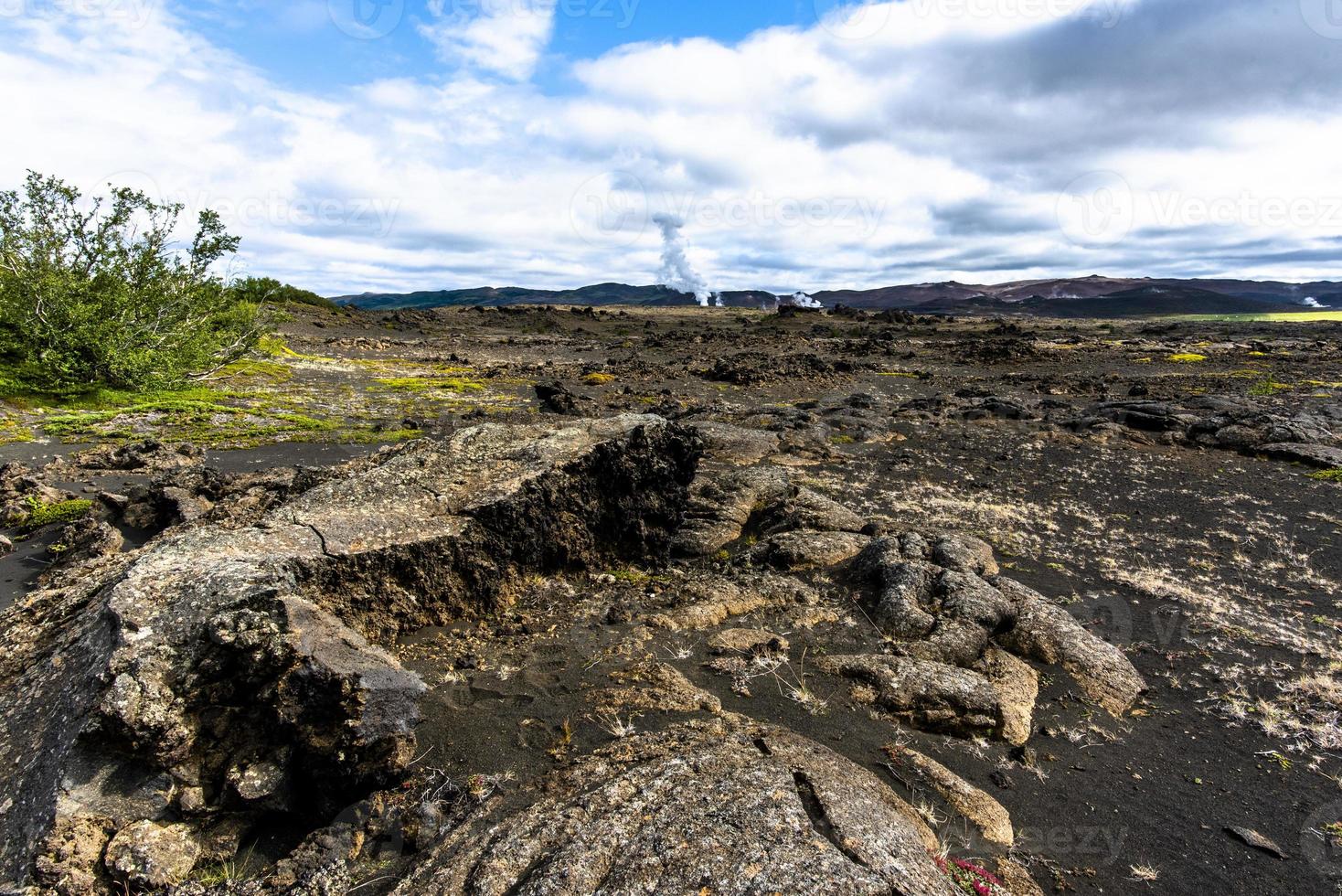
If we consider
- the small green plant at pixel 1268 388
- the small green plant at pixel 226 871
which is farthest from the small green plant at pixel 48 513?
the small green plant at pixel 1268 388

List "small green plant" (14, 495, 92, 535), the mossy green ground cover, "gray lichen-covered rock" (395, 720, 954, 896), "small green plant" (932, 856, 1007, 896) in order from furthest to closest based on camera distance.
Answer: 1. the mossy green ground cover
2. "small green plant" (14, 495, 92, 535)
3. "small green plant" (932, 856, 1007, 896)
4. "gray lichen-covered rock" (395, 720, 954, 896)

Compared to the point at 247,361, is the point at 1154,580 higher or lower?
lower

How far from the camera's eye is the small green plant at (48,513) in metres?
9.12

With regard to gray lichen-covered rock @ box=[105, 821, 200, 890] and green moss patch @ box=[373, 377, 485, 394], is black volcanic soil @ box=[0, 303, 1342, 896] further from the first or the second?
green moss patch @ box=[373, 377, 485, 394]

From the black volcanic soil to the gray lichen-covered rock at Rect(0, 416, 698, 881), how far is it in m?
0.74

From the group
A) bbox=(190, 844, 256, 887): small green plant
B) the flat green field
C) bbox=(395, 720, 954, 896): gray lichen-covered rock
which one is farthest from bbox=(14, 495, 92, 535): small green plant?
the flat green field

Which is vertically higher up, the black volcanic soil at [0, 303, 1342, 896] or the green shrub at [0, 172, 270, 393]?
the green shrub at [0, 172, 270, 393]

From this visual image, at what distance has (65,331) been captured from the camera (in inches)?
619

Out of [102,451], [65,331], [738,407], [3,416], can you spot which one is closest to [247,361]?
[65,331]

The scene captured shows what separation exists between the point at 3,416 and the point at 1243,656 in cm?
2277

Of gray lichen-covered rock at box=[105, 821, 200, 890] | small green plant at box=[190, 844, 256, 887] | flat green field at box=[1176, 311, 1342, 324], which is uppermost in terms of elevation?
gray lichen-covered rock at box=[105, 821, 200, 890]

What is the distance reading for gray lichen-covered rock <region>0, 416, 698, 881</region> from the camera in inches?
150

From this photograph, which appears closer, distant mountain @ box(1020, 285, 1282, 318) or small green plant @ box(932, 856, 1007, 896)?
small green plant @ box(932, 856, 1007, 896)

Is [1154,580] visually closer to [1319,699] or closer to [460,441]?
[1319,699]
